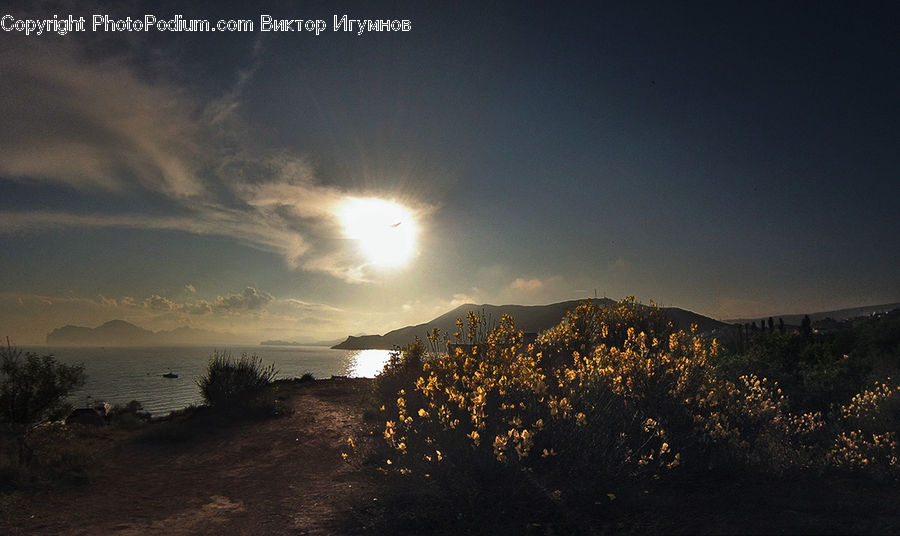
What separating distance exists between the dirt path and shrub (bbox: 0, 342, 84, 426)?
1.65m

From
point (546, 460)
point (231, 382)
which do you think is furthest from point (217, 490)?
point (231, 382)

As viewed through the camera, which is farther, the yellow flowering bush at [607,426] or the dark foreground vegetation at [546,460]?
the yellow flowering bush at [607,426]

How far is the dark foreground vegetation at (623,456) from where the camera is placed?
14.9 feet

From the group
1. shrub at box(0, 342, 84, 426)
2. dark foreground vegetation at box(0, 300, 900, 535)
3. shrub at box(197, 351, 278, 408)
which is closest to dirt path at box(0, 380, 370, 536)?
dark foreground vegetation at box(0, 300, 900, 535)

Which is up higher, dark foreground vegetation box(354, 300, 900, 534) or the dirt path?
dark foreground vegetation box(354, 300, 900, 534)

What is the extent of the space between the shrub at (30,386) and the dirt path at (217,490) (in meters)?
1.65

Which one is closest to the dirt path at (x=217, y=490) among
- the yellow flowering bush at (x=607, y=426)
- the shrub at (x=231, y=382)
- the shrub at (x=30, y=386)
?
the yellow flowering bush at (x=607, y=426)

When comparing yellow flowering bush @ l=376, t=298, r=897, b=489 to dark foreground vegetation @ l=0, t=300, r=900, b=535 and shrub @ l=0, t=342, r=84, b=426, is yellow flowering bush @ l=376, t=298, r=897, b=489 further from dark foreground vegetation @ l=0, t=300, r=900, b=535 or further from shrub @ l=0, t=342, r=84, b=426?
shrub @ l=0, t=342, r=84, b=426

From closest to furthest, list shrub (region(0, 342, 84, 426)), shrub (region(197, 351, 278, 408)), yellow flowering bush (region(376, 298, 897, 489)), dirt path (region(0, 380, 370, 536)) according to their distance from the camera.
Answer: yellow flowering bush (region(376, 298, 897, 489)), dirt path (region(0, 380, 370, 536)), shrub (region(0, 342, 84, 426)), shrub (region(197, 351, 278, 408))

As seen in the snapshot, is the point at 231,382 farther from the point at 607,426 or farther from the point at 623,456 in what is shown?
the point at 623,456

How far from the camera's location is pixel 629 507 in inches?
188

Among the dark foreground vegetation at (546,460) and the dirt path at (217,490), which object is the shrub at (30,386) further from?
the dirt path at (217,490)

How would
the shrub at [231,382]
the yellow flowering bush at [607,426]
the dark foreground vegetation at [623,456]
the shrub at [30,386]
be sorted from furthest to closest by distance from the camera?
the shrub at [231,382] < the shrub at [30,386] < the yellow flowering bush at [607,426] < the dark foreground vegetation at [623,456]

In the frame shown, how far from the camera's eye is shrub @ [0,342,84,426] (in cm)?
1008
